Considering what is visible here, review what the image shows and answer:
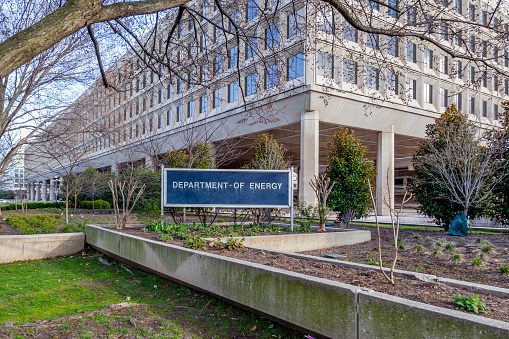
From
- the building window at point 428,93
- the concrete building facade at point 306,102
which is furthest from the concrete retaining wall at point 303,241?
the building window at point 428,93

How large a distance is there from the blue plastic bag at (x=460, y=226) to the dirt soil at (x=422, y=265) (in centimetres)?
115

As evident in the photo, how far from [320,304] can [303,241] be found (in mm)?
5242

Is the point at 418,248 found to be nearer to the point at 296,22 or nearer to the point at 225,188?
the point at 225,188

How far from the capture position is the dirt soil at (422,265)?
12.8 feet

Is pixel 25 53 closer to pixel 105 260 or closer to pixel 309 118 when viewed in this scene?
pixel 105 260

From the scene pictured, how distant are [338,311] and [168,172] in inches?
283

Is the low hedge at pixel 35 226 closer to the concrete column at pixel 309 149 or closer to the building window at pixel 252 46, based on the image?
the building window at pixel 252 46

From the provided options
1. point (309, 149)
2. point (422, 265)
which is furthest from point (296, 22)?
point (309, 149)

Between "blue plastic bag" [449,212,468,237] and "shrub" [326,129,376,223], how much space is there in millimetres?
3065

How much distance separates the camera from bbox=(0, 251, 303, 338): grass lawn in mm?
4344

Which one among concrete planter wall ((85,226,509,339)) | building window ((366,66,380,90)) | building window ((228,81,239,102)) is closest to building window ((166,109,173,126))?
building window ((228,81,239,102))

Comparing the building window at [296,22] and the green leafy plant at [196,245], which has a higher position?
the building window at [296,22]

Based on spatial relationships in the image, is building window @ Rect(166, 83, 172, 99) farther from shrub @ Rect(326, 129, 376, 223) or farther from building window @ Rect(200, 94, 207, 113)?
shrub @ Rect(326, 129, 376, 223)

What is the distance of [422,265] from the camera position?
739cm
